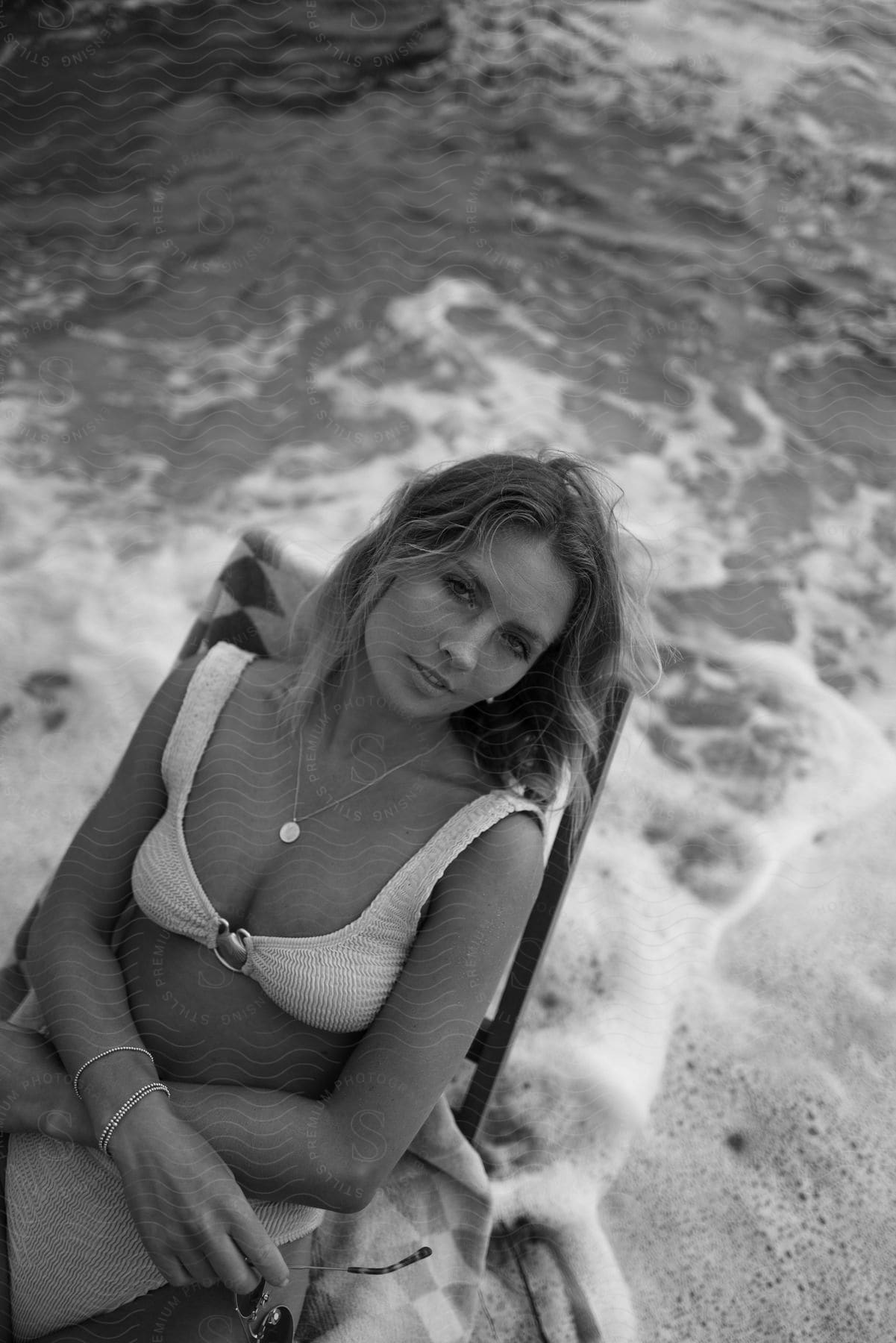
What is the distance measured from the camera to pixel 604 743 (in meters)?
1.57

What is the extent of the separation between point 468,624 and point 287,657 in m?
0.42

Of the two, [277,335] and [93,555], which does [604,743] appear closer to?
[93,555]

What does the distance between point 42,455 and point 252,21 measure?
6.05 ft

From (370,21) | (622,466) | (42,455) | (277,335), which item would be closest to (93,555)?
(42,455)

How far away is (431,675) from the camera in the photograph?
1.28 meters

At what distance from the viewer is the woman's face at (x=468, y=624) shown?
126cm

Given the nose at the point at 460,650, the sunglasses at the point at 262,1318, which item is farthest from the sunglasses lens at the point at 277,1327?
the nose at the point at 460,650

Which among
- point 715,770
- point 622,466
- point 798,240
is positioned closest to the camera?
point 715,770

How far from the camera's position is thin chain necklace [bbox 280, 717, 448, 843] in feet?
4.41

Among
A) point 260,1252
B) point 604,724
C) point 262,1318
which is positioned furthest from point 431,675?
point 262,1318

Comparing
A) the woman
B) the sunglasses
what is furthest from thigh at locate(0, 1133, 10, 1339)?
the sunglasses

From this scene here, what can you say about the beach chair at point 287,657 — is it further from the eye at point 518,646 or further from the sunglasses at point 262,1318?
the sunglasses at point 262,1318

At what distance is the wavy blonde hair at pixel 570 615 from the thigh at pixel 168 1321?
699 mm

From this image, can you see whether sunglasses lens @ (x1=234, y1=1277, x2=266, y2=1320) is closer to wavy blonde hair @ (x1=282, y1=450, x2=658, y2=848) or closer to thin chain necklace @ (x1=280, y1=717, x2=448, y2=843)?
thin chain necklace @ (x1=280, y1=717, x2=448, y2=843)
